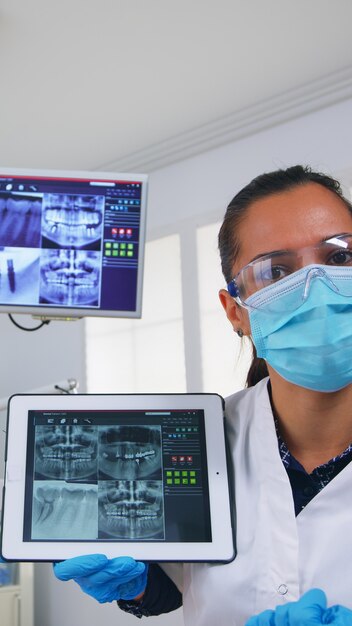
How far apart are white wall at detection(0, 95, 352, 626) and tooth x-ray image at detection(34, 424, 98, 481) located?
6.73 feet

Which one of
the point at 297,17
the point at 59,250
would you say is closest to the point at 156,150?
the point at 297,17

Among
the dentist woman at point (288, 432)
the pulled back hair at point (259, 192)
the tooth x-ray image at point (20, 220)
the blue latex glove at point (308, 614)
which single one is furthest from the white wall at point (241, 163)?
the blue latex glove at point (308, 614)

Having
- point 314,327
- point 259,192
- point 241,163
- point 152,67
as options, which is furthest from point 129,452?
point 241,163

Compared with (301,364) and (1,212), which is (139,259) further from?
(301,364)

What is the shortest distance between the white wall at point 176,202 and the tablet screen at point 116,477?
2008 millimetres

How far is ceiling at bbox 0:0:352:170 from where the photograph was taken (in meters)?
2.49

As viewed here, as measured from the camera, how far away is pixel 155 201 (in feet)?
11.6

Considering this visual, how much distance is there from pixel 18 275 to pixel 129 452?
60cm

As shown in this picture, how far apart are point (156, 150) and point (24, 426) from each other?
2.49 m

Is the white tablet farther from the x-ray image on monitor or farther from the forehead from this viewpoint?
the x-ray image on monitor

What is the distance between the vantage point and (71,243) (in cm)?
161

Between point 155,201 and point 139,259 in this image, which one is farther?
point 155,201

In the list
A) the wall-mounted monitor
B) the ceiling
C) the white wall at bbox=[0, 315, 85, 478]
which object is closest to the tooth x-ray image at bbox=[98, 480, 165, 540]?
the wall-mounted monitor

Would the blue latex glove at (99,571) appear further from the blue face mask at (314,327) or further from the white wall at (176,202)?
the white wall at (176,202)
